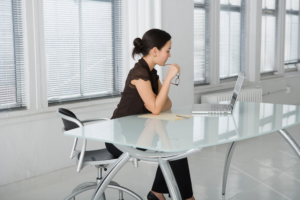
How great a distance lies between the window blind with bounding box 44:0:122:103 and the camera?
3.35m

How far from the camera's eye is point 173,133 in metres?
1.83

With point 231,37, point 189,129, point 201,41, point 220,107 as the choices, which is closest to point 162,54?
point 220,107

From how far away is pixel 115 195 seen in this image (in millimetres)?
2996

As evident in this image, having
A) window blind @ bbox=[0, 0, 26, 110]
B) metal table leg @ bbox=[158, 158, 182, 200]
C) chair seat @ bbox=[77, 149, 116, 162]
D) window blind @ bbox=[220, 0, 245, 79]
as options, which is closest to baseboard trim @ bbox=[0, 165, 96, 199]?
window blind @ bbox=[0, 0, 26, 110]

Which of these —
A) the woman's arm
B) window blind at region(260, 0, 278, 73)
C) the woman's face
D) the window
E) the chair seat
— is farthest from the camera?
the window

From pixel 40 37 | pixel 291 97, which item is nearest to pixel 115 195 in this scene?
pixel 40 37

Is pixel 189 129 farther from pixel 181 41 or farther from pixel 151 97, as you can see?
pixel 181 41

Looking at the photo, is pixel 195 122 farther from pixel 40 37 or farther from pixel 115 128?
pixel 40 37

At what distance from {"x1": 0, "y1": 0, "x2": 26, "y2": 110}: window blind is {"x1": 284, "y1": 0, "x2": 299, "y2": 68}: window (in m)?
5.76

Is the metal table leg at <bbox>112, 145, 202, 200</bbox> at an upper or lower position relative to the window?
lower

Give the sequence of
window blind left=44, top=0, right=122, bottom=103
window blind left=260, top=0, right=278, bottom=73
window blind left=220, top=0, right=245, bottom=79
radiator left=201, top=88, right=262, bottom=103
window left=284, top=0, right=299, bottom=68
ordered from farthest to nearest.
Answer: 1. window left=284, top=0, right=299, bottom=68
2. window blind left=260, top=0, right=278, bottom=73
3. window blind left=220, top=0, right=245, bottom=79
4. radiator left=201, top=88, right=262, bottom=103
5. window blind left=44, top=0, right=122, bottom=103

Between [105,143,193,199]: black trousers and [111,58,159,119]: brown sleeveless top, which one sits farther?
[111,58,159,119]: brown sleeveless top

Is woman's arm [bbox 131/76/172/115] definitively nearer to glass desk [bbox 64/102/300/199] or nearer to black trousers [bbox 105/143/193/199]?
glass desk [bbox 64/102/300/199]

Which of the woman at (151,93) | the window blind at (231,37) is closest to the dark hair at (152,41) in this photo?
the woman at (151,93)
